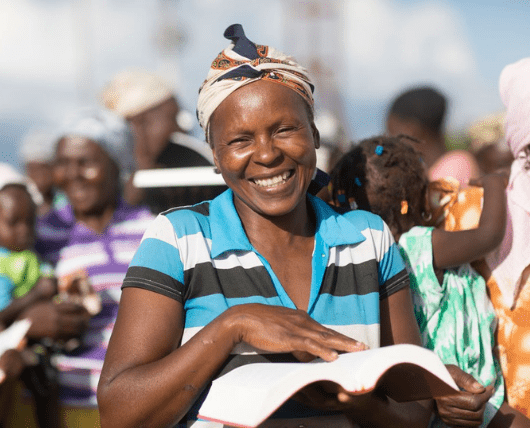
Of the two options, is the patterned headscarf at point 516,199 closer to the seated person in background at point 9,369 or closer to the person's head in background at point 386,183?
the person's head in background at point 386,183

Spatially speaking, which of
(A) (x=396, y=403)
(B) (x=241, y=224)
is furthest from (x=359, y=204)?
(A) (x=396, y=403)

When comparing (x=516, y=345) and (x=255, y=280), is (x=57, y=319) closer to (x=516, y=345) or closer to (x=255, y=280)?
(x=255, y=280)

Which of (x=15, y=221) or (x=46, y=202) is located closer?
(x=15, y=221)

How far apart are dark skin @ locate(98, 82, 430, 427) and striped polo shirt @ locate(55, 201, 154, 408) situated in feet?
5.51

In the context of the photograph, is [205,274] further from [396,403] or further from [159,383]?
[396,403]

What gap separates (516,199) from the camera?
2742 mm

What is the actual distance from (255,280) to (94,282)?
6.30 feet

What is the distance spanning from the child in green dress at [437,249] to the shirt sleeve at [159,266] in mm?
974

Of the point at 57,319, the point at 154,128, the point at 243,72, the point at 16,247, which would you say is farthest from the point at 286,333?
the point at 154,128

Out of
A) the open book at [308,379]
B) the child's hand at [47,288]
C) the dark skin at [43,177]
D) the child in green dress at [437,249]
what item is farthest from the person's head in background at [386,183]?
the dark skin at [43,177]

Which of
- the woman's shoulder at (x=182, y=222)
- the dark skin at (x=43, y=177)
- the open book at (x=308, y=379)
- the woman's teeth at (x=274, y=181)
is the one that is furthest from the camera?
the dark skin at (x=43, y=177)

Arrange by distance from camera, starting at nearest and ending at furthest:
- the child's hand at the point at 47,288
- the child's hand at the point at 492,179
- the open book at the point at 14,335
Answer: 1. the child's hand at the point at 492,179
2. the open book at the point at 14,335
3. the child's hand at the point at 47,288

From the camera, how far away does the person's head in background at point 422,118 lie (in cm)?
527

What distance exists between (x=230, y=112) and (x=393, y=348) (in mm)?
880
